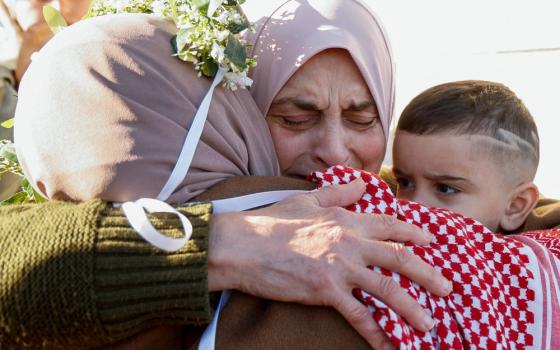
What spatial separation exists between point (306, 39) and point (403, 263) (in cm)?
100

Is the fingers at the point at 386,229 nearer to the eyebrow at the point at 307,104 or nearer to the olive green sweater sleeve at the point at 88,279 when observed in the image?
the olive green sweater sleeve at the point at 88,279

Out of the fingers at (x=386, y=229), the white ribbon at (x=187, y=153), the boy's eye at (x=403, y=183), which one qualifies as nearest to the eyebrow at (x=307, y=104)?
the boy's eye at (x=403, y=183)

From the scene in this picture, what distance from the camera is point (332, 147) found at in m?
2.35

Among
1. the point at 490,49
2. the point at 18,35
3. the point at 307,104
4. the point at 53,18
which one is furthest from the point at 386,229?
the point at 490,49

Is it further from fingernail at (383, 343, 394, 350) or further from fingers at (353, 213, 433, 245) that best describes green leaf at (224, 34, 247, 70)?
fingernail at (383, 343, 394, 350)

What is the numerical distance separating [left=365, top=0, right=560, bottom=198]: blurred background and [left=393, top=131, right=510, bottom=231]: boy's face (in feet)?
10.2

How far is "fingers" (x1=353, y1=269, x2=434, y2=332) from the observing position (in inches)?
66.0

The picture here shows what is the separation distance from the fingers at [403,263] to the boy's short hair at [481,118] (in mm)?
904

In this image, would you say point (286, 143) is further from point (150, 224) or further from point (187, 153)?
point (150, 224)

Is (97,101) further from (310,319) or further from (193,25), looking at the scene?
(310,319)

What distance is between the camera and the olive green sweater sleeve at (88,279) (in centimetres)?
151

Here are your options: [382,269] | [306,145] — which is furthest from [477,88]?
[382,269]

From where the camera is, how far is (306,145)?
7.93 feet

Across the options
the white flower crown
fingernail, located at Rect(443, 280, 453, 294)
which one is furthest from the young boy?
the white flower crown
